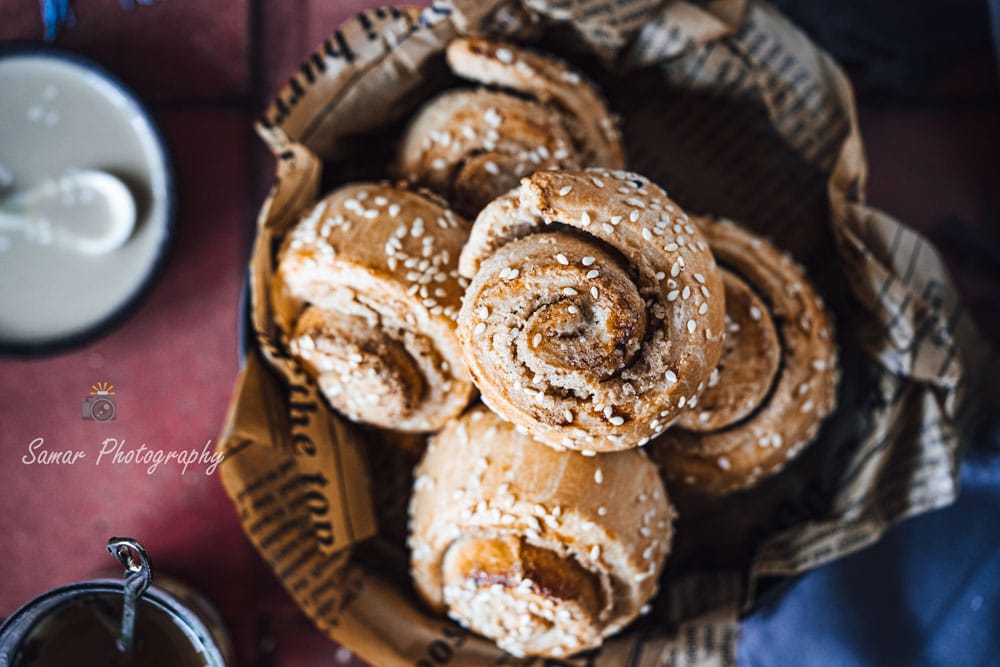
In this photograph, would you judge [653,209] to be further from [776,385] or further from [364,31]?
[364,31]

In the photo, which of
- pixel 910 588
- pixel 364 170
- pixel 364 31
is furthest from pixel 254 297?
pixel 910 588

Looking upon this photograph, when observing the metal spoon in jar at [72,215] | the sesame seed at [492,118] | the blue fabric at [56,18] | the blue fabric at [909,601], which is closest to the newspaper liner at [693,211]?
the blue fabric at [909,601]

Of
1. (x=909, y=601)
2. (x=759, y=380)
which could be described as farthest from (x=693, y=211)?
(x=909, y=601)

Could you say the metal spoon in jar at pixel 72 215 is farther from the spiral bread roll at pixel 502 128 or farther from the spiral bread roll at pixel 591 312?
the spiral bread roll at pixel 591 312

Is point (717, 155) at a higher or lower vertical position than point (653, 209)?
lower

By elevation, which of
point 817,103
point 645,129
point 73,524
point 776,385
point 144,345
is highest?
point 817,103

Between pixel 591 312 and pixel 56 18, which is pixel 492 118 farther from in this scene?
pixel 56 18

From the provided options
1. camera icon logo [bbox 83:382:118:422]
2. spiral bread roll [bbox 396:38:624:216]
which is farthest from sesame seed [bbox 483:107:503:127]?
camera icon logo [bbox 83:382:118:422]
